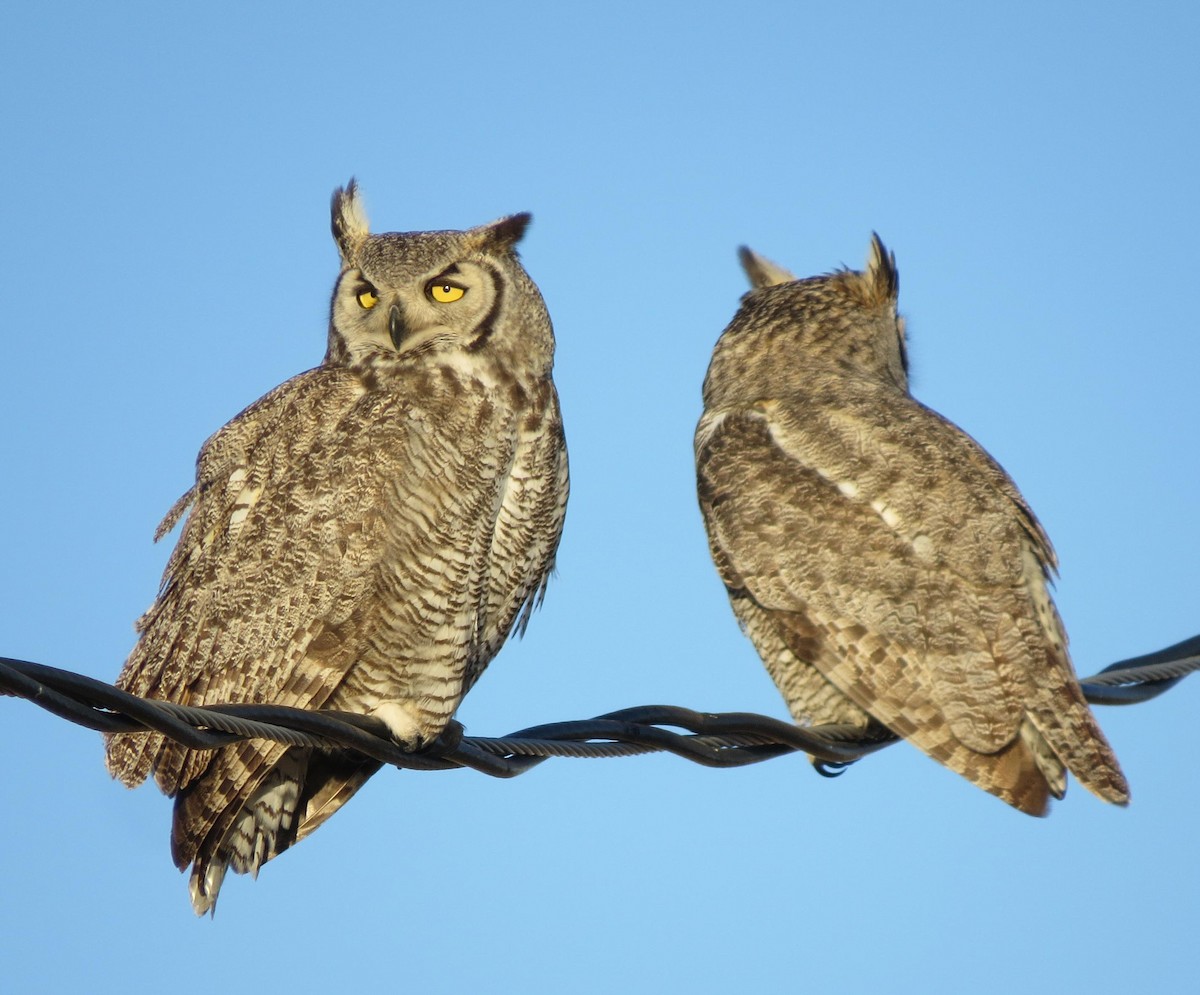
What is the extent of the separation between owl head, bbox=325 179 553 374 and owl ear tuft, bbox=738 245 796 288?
1942mm

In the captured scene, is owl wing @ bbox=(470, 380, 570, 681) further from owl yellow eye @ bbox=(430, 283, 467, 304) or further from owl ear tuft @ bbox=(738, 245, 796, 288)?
owl ear tuft @ bbox=(738, 245, 796, 288)

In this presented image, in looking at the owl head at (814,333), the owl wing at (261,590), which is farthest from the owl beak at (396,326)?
the owl head at (814,333)

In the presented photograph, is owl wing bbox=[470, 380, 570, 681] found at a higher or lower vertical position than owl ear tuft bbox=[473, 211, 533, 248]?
lower

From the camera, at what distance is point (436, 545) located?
4.33 meters

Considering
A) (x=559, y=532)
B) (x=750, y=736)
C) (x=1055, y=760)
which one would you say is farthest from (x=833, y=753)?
(x=559, y=532)

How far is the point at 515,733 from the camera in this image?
339cm

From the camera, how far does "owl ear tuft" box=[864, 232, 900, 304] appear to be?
6.36m

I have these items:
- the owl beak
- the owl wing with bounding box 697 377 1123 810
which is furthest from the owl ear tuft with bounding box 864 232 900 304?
the owl beak

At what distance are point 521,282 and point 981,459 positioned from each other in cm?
177

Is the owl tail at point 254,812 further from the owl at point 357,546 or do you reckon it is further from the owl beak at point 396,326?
the owl beak at point 396,326

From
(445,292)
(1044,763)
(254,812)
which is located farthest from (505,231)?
(1044,763)

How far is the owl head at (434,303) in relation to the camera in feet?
15.7

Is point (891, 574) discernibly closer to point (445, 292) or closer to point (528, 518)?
point (528, 518)

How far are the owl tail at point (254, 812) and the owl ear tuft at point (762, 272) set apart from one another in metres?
3.22
